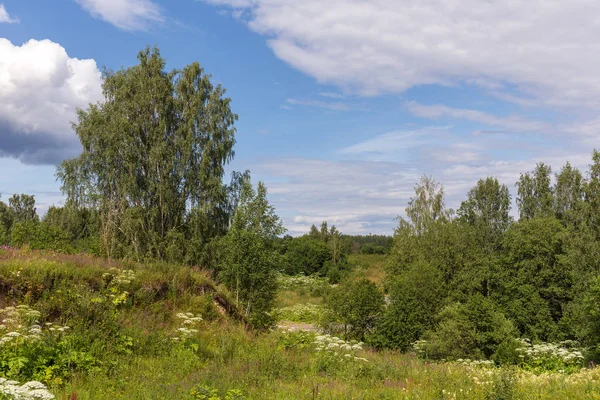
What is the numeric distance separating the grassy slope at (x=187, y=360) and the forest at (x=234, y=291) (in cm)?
5

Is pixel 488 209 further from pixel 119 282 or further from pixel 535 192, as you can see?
pixel 119 282

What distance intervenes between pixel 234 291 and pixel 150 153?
564 inches

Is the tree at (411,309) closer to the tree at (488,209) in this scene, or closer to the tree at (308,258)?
the tree at (488,209)

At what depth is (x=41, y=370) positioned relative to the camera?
8.12 meters

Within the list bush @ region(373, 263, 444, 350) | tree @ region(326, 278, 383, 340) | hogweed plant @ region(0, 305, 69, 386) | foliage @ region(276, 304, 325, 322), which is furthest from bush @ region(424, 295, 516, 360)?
foliage @ region(276, 304, 325, 322)

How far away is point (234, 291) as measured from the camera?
70.5 feet

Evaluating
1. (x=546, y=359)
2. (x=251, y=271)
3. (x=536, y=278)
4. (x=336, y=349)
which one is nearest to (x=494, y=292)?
(x=536, y=278)

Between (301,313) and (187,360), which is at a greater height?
(187,360)

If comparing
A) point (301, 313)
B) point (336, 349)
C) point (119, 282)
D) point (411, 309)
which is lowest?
point (301, 313)

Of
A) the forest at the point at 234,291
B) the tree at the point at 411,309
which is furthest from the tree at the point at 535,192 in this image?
the tree at the point at 411,309

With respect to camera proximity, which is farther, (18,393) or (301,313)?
(301,313)

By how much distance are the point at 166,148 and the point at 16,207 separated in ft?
256

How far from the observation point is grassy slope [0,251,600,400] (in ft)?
25.5

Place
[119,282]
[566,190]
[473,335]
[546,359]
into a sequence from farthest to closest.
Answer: [566,190]
[473,335]
[546,359]
[119,282]
